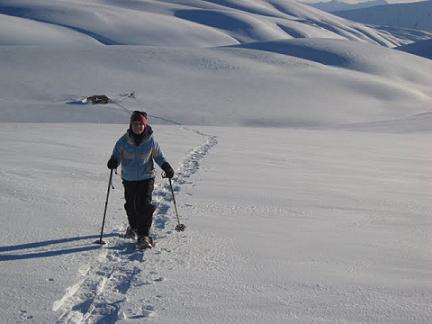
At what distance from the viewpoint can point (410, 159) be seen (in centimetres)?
1166

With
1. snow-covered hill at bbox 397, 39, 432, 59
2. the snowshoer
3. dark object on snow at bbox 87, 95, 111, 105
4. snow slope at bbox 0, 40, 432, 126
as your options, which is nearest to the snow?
the snowshoer

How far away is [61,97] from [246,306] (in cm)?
2240

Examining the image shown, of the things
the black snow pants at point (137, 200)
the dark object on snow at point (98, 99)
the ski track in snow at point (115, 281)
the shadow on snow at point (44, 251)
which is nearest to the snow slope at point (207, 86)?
the dark object on snow at point (98, 99)

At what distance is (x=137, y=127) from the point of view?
464cm

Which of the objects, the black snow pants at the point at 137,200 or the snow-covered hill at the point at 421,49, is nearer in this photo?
the black snow pants at the point at 137,200

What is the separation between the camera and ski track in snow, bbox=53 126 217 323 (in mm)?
3301

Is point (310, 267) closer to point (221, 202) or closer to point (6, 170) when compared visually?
point (221, 202)

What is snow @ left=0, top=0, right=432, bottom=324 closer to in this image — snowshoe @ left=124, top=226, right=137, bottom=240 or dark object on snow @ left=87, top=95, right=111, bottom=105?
snowshoe @ left=124, top=226, right=137, bottom=240

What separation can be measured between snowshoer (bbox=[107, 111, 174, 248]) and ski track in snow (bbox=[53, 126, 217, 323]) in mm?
217

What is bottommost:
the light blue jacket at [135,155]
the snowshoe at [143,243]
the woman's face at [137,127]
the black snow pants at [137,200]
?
the snowshoe at [143,243]

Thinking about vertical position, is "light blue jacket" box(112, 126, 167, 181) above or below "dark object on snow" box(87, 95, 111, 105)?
above

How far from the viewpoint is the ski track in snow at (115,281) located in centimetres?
330

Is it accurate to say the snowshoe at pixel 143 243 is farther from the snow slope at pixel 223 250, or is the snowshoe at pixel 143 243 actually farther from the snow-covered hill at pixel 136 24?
the snow-covered hill at pixel 136 24

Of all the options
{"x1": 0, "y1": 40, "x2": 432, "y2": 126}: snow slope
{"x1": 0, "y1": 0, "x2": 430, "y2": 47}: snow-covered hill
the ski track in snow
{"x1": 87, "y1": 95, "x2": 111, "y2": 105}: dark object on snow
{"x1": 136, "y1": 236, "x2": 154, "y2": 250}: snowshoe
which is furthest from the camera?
{"x1": 0, "y1": 0, "x2": 430, "y2": 47}: snow-covered hill
